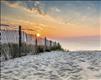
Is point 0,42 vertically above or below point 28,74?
above

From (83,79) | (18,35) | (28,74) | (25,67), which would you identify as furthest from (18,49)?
(83,79)

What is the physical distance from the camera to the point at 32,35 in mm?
20891

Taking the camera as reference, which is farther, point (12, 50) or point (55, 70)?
point (12, 50)

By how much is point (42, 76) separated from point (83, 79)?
1.56 m

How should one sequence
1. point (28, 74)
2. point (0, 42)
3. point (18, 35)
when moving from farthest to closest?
point (18, 35), point (0, 42), point (28, 74)

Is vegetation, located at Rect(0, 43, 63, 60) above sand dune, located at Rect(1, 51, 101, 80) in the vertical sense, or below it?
above

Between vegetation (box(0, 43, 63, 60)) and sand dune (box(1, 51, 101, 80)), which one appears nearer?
sand dune (box(1, 51, 101, 80))

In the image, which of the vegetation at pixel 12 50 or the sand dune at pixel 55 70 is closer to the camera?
the sand dune at pixel 55 70

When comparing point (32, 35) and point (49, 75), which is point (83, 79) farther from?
point (32, 35)

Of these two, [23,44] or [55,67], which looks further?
[23,44]

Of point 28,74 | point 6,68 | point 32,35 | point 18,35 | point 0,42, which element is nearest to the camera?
point 28,74

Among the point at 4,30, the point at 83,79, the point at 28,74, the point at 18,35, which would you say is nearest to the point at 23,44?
the point at 18,35

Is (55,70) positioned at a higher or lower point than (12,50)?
lower

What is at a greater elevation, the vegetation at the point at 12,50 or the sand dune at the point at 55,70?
the vegetation at the point at 12,50
